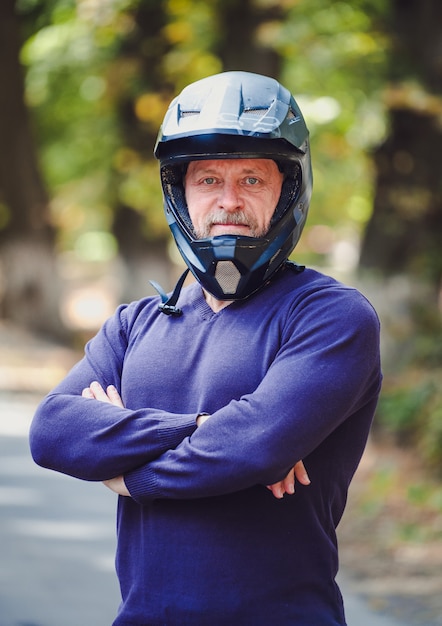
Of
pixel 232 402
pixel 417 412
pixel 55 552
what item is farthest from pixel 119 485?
pixel 417 412

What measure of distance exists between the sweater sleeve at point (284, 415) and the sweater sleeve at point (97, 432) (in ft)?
0.16

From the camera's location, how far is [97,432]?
2.50m

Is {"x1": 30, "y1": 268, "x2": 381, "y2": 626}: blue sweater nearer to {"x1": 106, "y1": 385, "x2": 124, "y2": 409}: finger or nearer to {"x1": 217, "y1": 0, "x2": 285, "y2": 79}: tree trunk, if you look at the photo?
{"x1": 106, "y1": 385, "x2": 124, "y2": 409}: finger

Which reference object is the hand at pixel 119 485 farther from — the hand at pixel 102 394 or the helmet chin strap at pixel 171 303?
the helmet chin strap at pixel 171 303

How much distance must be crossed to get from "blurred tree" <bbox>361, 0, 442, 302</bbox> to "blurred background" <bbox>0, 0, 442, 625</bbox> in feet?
0.06

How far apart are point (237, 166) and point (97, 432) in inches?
33.0

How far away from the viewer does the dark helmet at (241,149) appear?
2547mm

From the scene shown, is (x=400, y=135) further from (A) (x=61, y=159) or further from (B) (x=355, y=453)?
(A) (x=61, y=159)

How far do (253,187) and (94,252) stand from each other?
145 ft

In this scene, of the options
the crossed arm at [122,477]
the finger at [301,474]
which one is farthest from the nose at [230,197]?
the finger at [301,474]

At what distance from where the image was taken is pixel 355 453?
8.27 ft

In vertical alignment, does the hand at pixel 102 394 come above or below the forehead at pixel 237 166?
below

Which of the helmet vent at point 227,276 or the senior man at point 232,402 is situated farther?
the helmet vent at point 227,276

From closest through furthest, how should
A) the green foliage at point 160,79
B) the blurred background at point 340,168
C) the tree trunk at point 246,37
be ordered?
the blurred background at point 340,168
the green foliage at point 160,79
the tree trunk at point 246,37
